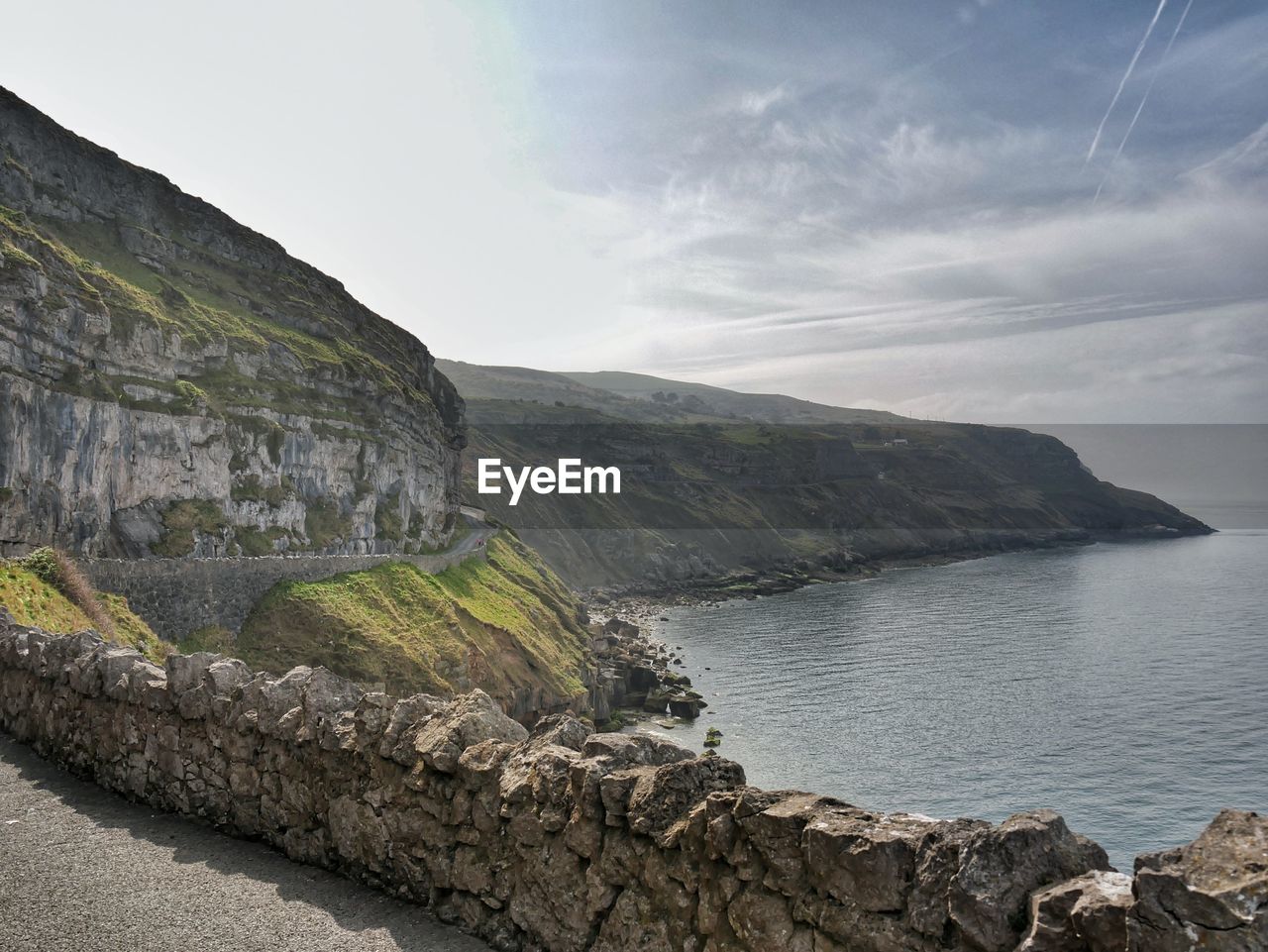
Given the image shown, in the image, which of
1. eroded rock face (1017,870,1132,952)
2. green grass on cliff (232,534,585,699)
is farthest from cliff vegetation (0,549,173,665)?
eroded rock face (1017,870,1132,952)

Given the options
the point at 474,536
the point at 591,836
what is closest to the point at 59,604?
the point at 591,836

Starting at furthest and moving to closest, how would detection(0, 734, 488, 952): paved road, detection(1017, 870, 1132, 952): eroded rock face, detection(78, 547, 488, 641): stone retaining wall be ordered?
detection(78, 547, 488, 641): stone retaining wall < detection(0, 734, 488, 952): paved road < detection(1017, 870, 1132, 952): eroded rock face

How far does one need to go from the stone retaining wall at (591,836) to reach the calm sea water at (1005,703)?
4313 cm

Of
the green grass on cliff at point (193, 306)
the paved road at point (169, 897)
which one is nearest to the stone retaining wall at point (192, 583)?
the green grass on cliff at point (193, 306)

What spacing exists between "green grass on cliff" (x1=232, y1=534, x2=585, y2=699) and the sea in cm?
1280

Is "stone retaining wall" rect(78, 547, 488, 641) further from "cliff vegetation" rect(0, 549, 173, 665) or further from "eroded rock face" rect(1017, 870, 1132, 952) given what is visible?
"eroded rock face" rect(1017, 870, 1132, 952)

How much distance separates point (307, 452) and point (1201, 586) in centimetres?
15556

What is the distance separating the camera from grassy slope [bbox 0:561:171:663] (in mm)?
24422

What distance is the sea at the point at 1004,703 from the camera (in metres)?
53.2

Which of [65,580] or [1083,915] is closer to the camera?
[1083,915]

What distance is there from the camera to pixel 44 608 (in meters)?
26.5

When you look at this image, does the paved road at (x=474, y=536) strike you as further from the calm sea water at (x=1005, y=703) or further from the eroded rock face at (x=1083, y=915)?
the eroded rock face at (x=1083, y=915)

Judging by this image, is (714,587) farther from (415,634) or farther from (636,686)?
(415,634)

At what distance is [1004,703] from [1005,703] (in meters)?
0.16
